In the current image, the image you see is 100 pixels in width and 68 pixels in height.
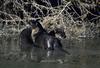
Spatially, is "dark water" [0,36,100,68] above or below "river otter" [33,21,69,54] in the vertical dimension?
below

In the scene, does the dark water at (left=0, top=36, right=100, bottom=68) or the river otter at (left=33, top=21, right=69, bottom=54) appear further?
the river otter at (left=33, top=21, right=69, bottom=54)

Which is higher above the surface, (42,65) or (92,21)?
(92,21)

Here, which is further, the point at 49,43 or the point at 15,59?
the point at 49,43

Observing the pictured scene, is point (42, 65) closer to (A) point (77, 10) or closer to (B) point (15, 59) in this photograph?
(B) point (15, 59)

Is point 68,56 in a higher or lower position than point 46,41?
lower

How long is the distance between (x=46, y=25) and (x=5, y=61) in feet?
10.7

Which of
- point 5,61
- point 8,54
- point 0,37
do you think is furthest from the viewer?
point 0,37

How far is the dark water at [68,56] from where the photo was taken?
24.4ft

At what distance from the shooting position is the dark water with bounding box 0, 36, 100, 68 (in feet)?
24.4

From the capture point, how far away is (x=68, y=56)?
8203 mm

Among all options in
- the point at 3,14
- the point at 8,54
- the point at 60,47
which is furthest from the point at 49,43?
the point at 3,14

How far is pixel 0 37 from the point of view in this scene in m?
10.3

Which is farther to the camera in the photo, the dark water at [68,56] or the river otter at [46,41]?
the river otter at [46,41]

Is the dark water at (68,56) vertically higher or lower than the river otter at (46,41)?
lower
